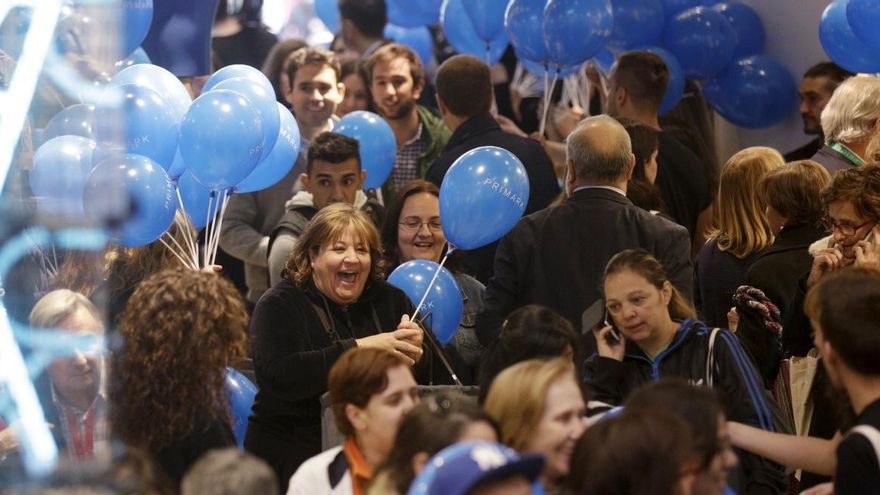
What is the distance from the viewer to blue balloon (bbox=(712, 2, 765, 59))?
7.37 metres

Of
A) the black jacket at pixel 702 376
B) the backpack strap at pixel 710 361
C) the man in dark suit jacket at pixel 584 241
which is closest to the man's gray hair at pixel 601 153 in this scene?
the man in dark suit jacket at pixel 584 241

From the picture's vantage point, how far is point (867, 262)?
4227mm

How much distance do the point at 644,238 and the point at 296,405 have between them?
4.07 feet

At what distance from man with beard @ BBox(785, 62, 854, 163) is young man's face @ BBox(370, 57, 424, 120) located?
1798 millimetres

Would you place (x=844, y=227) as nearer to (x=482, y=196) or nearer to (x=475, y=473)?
(x=482, y=196)

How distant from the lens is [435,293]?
4.86 meters

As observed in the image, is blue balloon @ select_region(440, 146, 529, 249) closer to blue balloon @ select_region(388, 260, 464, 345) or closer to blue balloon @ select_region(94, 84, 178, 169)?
blue balloon @ select_region(388, 260, 464, 345)

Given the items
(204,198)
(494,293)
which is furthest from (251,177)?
(494,293)

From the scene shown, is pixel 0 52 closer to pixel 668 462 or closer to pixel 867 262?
pixel 668 462

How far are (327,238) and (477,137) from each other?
1741 mm

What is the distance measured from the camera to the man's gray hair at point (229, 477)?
9.00 feet

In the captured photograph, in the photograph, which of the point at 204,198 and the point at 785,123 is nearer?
the point at 204,198

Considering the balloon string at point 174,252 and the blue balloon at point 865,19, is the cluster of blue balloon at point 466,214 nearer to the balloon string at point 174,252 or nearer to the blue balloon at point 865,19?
the balloon string at point 174,252

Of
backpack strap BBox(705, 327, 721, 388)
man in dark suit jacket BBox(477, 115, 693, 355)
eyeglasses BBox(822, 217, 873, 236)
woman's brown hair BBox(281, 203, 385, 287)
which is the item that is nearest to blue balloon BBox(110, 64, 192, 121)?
woman's brown hair BBox(281, 203, 385, 287)
